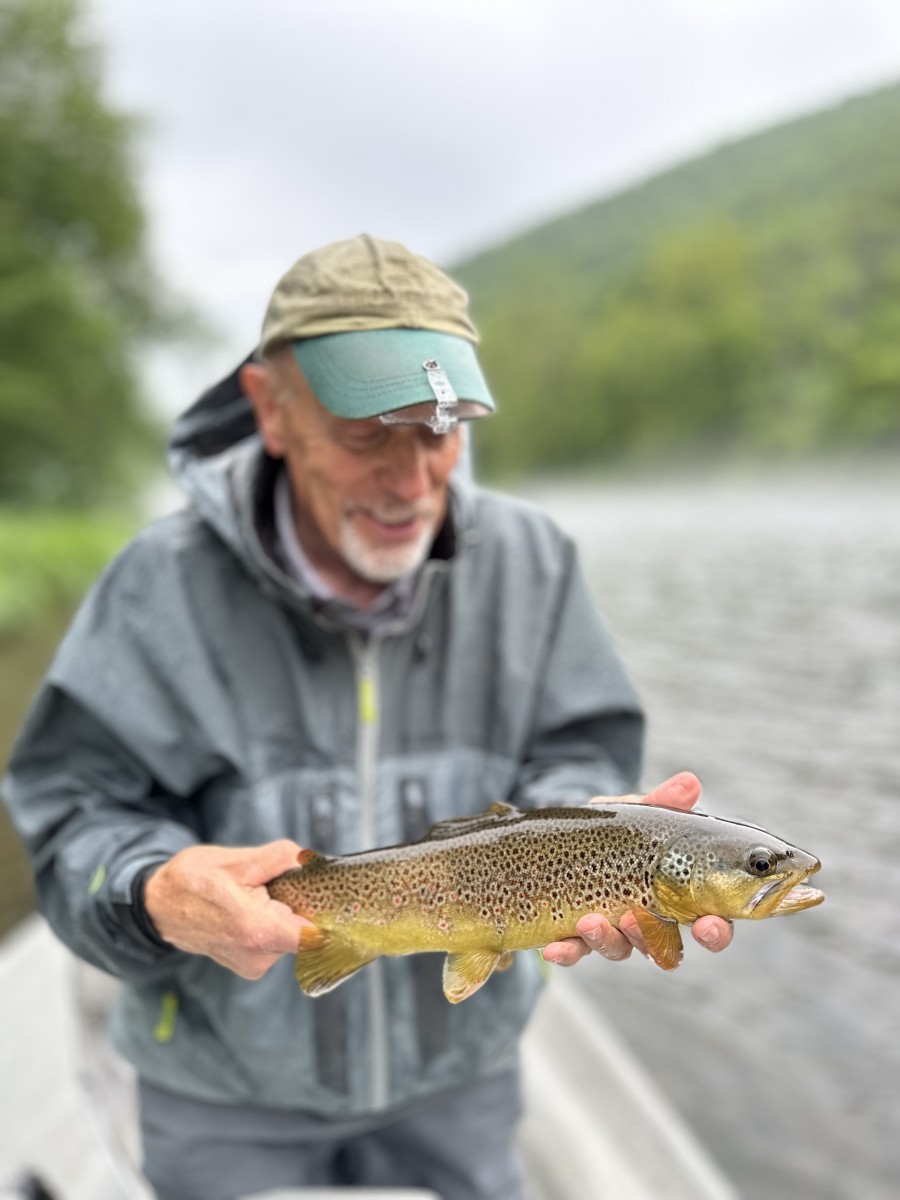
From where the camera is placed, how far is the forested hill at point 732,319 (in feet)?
201

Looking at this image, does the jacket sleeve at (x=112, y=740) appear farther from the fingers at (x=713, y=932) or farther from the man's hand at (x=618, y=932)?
the fingers at (x=713, y=932)

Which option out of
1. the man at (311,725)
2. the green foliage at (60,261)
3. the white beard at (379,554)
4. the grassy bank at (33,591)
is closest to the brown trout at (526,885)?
the man at (311,725)

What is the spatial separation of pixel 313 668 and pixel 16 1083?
298 centimetres

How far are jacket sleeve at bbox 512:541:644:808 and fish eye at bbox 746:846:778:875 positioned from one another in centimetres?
98

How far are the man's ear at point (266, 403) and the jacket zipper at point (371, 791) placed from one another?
0.53 metres

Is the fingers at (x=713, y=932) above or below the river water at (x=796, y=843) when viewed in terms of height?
above

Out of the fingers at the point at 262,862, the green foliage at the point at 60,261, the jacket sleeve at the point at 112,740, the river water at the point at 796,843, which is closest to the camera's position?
the fingers at the point at 262,862

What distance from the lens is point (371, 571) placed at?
7.97 ft

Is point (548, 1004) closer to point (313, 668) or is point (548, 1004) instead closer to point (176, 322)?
point (313, 668)

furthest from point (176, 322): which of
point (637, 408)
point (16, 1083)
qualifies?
point (637, 408)

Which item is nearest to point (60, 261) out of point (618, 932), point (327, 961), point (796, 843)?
point (796, 843)

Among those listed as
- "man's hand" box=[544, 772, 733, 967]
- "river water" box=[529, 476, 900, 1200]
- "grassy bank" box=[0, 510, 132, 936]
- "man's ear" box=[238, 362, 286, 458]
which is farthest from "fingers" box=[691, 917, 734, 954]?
"grassy bank" box=[0, 510, 132, 936]

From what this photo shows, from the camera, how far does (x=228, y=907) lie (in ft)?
6.29

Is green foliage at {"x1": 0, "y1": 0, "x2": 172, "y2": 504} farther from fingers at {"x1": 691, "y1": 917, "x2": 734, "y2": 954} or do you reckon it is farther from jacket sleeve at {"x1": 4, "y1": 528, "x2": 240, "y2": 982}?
fingers at {"x1": 691, "y1": 917, "x2": 734, "y2": 954}
